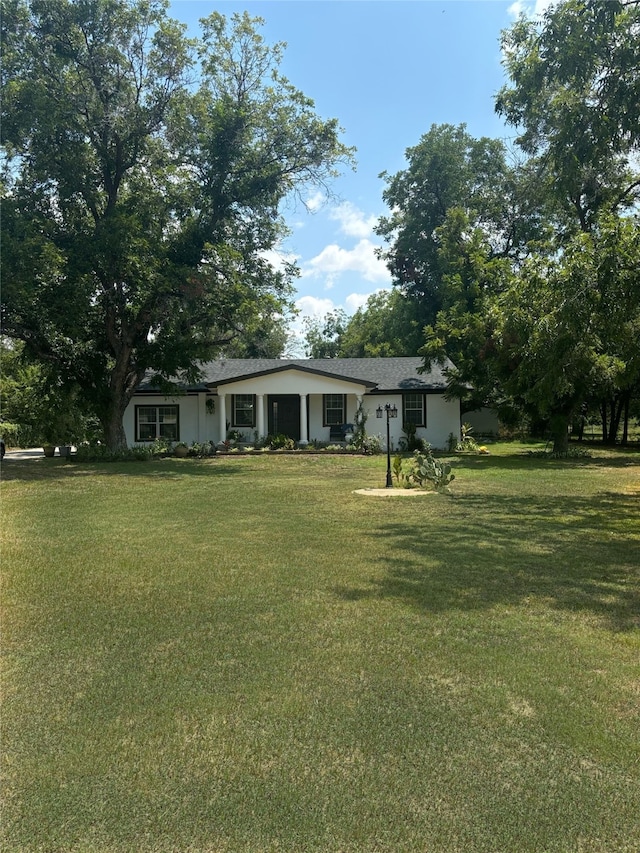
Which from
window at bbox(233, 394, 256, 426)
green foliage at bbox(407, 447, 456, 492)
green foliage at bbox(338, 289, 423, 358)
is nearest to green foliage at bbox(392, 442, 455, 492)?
green foliage at bbox(407, 447, 456, 492)

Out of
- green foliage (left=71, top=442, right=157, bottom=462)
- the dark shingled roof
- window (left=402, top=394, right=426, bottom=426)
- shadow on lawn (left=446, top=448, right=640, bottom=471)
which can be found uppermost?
the dark shingled roof

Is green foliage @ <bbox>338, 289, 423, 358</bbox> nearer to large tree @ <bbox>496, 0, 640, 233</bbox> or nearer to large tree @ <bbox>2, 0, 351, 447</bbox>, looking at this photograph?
large tree @ <bbox>2, 0, 351, 447</bbox>

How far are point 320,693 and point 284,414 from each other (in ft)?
76.2

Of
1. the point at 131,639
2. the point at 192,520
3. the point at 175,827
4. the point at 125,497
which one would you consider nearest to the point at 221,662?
the point at 131,639

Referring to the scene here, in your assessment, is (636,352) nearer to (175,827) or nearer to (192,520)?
(192,520)

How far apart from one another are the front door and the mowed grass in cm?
1836

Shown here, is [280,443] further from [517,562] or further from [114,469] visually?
[517,562]

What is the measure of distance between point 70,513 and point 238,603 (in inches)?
243

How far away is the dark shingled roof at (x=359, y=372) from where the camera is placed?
25.1 m

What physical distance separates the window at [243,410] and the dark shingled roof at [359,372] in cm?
105

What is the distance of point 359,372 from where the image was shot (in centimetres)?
2756

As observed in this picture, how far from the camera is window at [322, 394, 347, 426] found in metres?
26.1

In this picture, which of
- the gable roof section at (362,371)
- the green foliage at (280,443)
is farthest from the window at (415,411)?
the green foliage at (280,443)

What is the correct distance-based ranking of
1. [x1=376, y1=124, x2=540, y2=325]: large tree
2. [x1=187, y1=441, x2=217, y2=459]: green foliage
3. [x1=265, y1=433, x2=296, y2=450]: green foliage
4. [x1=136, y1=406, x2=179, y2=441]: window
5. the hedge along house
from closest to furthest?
[x1=187, y1=441, x2=217, y2=459]: green foliage → [x1=265, y1=433, x2=296, y2=450]: green foliage → the hedge along house → [x1=136, y1=406, x2=179, y2=441]: window → [x1=376, y1=124, x2=540, y2=325]: large tree
